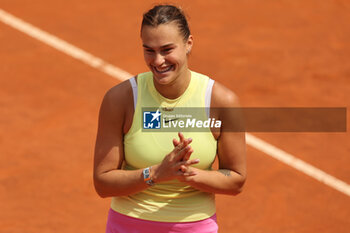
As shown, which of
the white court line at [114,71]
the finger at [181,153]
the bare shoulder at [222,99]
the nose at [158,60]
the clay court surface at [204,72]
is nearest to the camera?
the finger at [181,153]

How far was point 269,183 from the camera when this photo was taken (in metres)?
7.18

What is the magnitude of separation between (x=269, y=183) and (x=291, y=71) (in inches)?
125

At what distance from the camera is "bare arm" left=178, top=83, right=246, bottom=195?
11.2ft

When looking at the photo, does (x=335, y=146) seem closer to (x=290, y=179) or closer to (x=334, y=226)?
(x=290, y=179)

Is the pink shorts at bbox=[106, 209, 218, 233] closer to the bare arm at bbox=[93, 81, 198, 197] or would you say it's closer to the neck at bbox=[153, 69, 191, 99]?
the bare arm at bbox=[93, 81, 198, 197]

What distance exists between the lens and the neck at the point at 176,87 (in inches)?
136

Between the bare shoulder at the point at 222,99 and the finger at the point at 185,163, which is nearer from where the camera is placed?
the finger at the point at 185,163

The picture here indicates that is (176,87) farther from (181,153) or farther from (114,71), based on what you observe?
(114,71)

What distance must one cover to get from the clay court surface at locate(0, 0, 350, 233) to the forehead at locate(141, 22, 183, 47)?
11.7 feet

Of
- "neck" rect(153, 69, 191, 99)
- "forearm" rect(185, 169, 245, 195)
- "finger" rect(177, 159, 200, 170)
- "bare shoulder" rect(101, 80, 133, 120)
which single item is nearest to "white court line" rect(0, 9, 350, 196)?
"forearm" rect(185, 169, 245, 195)

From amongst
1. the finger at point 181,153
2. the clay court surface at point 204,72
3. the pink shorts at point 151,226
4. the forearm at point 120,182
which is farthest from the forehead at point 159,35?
the clay court surface at point 204,72

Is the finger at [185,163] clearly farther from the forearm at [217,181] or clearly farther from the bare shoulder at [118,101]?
the bare shoulder at [118,101]

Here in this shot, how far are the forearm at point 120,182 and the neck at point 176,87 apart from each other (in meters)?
0.49

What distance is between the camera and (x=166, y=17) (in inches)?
132
